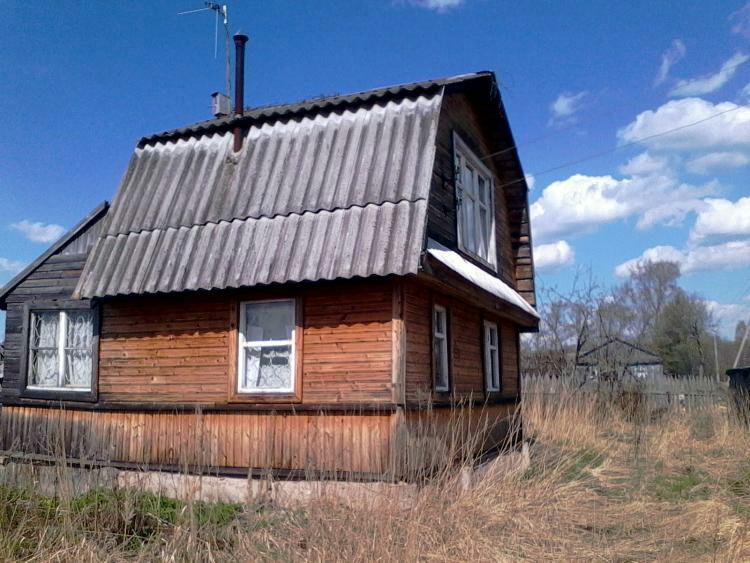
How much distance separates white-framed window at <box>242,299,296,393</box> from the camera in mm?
9234

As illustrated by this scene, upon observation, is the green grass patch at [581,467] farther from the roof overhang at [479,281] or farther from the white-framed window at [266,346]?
the white-framed window at [266,346]

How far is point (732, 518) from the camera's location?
7.83 meters

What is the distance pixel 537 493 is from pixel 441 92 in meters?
5.42

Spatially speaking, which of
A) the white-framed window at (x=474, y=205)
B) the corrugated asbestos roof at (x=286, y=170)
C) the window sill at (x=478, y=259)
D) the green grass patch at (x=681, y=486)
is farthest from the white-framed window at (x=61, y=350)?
the green grass patch at (x=681, y=486)

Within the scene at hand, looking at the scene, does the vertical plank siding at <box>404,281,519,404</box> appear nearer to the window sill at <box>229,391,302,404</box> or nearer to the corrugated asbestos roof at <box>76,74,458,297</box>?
the corrugated asbestos roof at <box>76,74,458,297</box>

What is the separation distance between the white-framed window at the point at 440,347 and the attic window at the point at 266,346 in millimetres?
2059

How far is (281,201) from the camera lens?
9.70 m

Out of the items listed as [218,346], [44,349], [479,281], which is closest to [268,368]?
[218,346]

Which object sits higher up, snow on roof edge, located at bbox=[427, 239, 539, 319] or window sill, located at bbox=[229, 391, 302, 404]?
snow on roof edge, located at bbox=[427, 239, 539, 319]

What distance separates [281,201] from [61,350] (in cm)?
472

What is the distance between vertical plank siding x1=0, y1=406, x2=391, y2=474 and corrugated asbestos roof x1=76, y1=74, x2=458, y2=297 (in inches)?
72.4

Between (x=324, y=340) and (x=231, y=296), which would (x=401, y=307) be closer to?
(x=324, y=340)

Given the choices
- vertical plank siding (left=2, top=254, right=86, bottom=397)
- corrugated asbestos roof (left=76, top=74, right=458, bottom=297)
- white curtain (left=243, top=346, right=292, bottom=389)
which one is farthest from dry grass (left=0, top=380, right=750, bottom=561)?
vertical plank siding (left=2, top=254, right=86, bottom=397)

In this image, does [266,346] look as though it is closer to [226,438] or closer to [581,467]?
[226,438]
